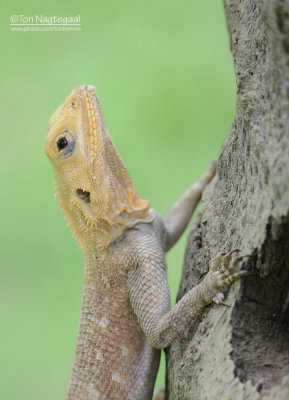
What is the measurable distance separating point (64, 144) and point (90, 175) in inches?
13.3

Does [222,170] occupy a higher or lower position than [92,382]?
higher

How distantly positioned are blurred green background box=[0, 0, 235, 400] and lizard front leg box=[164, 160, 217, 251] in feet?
10.5

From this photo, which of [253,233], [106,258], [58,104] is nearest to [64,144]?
[106,258]

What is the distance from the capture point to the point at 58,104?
898cm

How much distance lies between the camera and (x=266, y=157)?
7.95 ft

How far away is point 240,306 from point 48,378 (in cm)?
486

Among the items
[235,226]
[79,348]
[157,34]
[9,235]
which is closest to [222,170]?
[235,226]

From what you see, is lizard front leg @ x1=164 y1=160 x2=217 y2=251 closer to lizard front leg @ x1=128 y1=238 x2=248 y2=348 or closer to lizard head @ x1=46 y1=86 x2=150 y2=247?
lizard head @ x1=46 y1=86 x2=150 y2=247

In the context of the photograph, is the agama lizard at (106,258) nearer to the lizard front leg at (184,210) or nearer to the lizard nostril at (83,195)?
the lizard nostril at (83,195)

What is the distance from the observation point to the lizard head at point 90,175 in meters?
3.85

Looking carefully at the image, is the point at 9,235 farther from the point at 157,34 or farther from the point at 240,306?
the point at 240,306

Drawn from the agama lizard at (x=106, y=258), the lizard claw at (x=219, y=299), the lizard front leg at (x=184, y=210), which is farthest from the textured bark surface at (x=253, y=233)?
the lizard front leg at (x=184, y=210)

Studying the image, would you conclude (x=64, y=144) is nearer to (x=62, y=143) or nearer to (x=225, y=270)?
(x=62, y=143)

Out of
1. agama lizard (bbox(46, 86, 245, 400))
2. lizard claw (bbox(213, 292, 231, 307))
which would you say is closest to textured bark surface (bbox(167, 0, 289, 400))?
lizard claw (bbox(213, 292, 231, 307))
